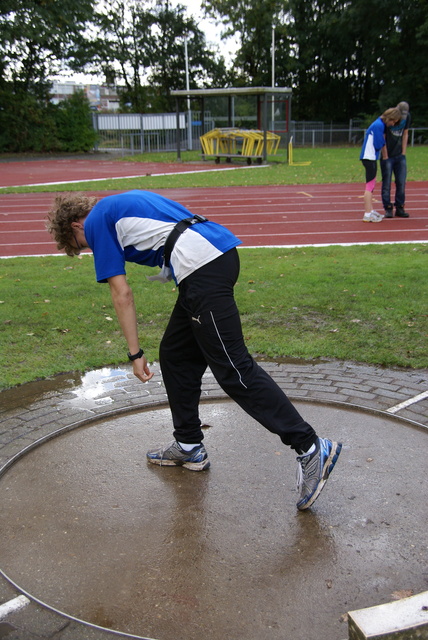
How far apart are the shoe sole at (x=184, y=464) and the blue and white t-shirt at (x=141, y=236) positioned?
1.19m

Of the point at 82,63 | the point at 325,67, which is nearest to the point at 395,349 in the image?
the point at 82,63

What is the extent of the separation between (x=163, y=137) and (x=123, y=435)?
34.4 m

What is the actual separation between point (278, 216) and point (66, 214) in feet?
33.6

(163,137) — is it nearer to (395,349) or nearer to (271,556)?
(395,349)

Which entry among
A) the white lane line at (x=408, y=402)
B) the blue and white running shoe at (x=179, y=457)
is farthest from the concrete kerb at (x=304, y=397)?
the blue and white running shoe at (x=179, y=457)

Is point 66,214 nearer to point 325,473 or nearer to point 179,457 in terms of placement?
point 179,457

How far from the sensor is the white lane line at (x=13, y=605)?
2645 mm

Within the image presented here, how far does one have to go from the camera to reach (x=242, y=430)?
171 inches

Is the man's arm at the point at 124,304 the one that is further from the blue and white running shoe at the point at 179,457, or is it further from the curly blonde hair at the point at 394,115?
the curly blonde hair at the point at 394,115

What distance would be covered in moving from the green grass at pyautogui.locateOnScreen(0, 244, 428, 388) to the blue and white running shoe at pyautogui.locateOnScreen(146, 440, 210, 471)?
5.85 feet

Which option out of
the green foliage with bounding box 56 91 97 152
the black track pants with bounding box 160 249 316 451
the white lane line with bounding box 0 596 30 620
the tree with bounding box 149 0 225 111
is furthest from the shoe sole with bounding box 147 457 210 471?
the tree with bounding box 149 0 225 111

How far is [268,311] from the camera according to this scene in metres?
6.80

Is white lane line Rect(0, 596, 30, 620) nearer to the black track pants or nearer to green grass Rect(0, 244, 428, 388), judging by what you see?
the black track pants

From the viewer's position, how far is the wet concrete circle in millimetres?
2662
